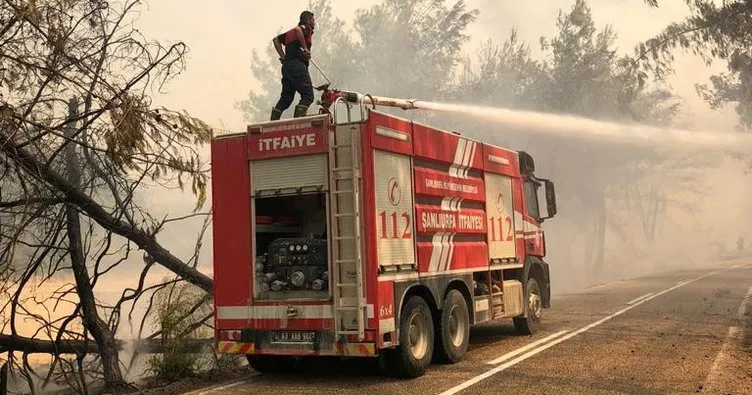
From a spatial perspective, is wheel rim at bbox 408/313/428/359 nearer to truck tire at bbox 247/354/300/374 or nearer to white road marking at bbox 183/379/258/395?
truck tire at bbox 247/354/300/374

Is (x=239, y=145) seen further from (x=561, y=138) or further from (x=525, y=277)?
(x=561, y=138)

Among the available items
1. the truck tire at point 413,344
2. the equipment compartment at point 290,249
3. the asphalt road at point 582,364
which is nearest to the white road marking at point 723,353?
the asphalt road at point 582,364

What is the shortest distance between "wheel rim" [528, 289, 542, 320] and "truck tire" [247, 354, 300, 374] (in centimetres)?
455

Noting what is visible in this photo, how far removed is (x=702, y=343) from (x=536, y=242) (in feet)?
10.2

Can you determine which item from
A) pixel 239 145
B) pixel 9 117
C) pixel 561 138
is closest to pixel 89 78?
pixel 9 117

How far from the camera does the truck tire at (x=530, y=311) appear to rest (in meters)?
11.0

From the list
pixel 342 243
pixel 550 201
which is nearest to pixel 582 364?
pixel 342 243

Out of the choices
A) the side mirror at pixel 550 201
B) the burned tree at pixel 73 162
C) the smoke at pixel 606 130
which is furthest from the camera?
the smoke at pixel 606 130

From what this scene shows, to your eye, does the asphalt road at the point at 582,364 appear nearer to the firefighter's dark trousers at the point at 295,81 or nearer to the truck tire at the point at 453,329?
the truck tire at the point at 453,329

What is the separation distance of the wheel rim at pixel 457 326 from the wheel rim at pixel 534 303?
9.30 ft

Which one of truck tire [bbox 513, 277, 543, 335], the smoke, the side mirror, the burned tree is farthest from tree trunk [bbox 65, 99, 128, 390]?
the smoke

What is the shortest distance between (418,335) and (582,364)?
214cm

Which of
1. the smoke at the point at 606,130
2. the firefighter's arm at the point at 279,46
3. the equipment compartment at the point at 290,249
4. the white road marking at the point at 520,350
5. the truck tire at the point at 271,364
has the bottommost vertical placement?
the white road marking at the point at 520,350

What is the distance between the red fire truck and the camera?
7117 mm
